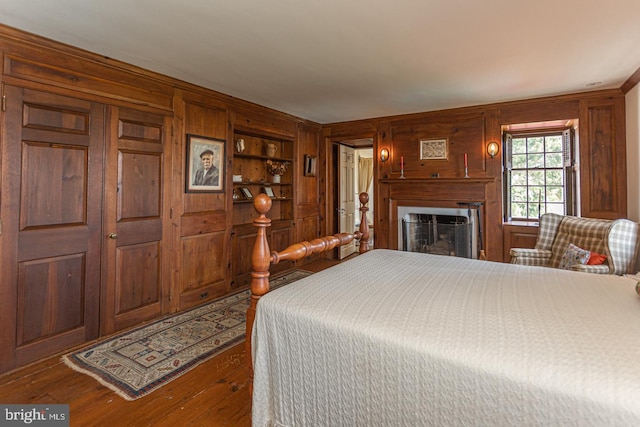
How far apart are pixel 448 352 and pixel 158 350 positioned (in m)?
2.37

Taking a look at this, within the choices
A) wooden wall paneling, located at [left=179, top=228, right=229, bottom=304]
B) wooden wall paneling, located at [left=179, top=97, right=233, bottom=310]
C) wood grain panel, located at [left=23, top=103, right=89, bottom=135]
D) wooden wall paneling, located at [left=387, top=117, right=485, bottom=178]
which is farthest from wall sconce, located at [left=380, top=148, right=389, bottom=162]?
wood grain panel, located at [left=23, top=103, right=89, bottom=135]

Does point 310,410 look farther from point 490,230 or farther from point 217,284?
point 490,230

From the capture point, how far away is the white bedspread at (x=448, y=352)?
0.87 meters

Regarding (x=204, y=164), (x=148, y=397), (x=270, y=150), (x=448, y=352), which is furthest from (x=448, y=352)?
(x=270, y=150)

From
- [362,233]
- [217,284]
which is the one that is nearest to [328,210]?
[217,284]

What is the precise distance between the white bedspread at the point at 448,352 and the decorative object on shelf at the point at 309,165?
3706 millimetres

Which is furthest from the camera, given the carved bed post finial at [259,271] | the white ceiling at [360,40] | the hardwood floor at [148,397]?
the white ceiling at [360,40]

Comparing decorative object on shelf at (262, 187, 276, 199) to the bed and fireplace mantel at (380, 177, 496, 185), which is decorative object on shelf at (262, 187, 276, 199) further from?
the bed

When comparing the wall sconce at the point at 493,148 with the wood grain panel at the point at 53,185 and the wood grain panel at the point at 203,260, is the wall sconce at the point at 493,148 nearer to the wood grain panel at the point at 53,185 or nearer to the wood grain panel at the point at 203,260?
the wood grain panel at the point at 203,260

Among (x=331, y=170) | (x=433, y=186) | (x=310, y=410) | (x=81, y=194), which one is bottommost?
(x=310, y=410)

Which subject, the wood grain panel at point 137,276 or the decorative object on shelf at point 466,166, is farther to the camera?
the decorative object on shelf at point 466,166

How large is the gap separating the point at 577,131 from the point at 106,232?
17.8 ft

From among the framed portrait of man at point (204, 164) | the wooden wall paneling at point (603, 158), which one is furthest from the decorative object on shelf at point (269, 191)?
the wooden wall paneling at point (603, 158)

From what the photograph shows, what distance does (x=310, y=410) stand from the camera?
1.30m
